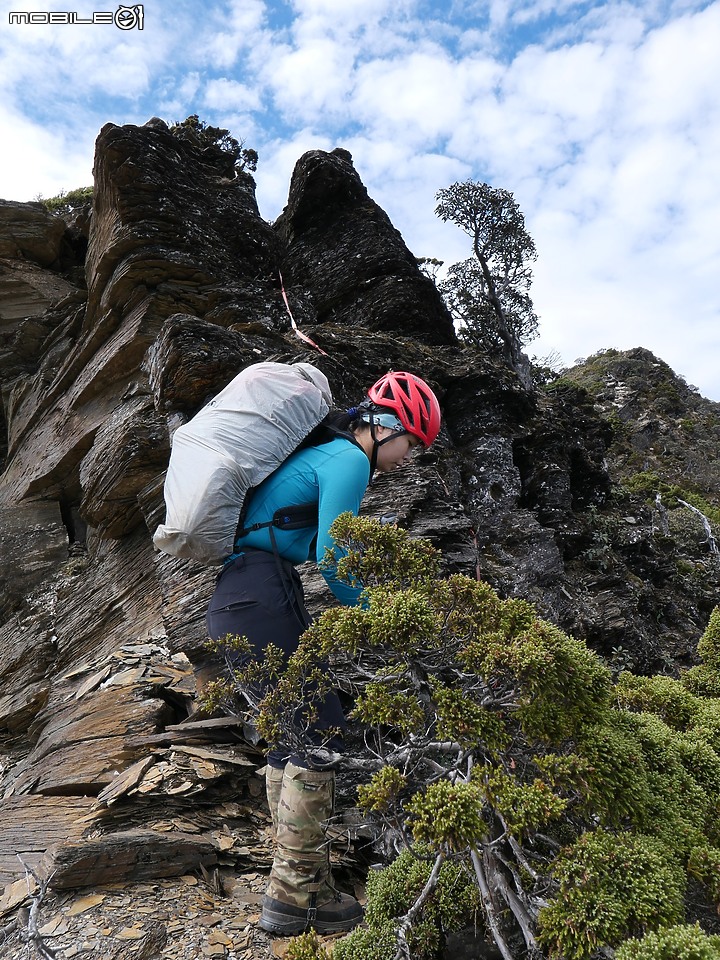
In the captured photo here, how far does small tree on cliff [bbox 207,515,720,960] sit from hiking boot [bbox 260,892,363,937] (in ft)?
1.98

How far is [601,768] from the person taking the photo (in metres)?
2.84

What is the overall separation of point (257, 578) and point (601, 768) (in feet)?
7.72

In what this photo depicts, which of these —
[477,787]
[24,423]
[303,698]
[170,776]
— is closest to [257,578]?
[303,698]

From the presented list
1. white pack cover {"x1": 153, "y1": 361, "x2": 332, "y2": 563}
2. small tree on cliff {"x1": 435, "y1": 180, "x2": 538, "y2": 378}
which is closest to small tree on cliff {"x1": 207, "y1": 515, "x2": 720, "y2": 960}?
white pack cover {"x1": 153, "y1": 361, "x2": 332, "y2": 563}

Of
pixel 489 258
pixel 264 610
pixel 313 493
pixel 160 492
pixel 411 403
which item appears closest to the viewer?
pixel 264 610

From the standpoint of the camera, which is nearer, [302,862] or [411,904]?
[411,904]

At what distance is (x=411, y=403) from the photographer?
14.6ft

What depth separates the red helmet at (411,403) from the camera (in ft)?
14.6

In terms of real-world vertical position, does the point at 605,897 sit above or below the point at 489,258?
below

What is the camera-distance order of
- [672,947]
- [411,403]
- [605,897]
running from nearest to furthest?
[672,947] → [605,897] → [411,403]

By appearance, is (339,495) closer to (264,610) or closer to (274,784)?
(264,610)

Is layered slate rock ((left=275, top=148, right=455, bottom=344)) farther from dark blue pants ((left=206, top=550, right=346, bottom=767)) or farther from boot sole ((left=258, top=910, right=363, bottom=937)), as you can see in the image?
boot sole ((left=258, top=910, right=363, bottom=937))

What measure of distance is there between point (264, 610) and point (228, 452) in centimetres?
109

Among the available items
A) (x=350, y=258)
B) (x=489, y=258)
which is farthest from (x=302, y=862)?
(x=489, y=258)
